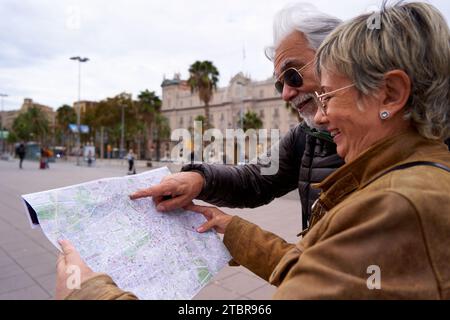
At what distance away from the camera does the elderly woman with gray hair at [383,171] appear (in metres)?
0.69

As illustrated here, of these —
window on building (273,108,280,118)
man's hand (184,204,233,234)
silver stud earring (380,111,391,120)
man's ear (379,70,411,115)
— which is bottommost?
man's hand (184,204,233,234)

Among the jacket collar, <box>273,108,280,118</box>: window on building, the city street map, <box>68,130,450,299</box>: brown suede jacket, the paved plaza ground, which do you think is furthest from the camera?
<box>273,108,280,118</box>: window on building

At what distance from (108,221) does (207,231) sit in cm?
42

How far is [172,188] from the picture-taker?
1.47 m

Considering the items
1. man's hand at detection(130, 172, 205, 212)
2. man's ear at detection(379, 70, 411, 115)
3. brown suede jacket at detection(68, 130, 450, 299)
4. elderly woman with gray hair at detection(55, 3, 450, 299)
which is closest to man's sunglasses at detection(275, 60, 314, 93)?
elderly woman with gray hair at detection(55, 3, 450, 299)

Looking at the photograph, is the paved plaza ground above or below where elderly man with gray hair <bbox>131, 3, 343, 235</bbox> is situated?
below

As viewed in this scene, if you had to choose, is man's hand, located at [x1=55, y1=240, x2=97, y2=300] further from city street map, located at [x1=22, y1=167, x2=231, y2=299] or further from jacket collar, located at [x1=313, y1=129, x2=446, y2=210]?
jacket collar, located at [x1=313, y1=129, x2=446, y2=210]

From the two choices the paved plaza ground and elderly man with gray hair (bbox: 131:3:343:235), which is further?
the paved plaza ground

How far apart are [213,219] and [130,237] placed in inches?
15.1

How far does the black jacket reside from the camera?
166 cm

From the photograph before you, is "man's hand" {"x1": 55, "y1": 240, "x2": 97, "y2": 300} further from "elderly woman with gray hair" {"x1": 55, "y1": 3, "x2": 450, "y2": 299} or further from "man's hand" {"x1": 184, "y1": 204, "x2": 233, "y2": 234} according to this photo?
"man's hand" {"x1": 184, "y1": 204, "x2": 233, "y2": 234}

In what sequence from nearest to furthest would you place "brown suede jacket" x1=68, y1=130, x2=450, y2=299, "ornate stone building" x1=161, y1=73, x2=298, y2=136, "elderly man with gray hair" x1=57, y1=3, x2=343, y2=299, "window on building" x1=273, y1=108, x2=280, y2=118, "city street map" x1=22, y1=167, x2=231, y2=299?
"brown suede jacket" x1=68, y1=130, x2=450, y2=299 < "city street map" x1=22, y1=167, x2=231, y2=299 < "elderly man with gray hair" x1=57, y1=3, x2=343, y2=299 < "ornate stone building" x1=161, y1=73, x2=298, y2=136 < "window on building" x1=273, y1=108, x2=280, y2=118

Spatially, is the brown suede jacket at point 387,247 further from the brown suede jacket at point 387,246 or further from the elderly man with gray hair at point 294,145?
the elderly man with gray hair at point 294,145
